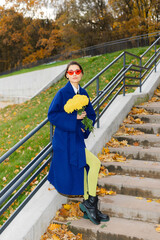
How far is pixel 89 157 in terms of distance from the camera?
9.90ft

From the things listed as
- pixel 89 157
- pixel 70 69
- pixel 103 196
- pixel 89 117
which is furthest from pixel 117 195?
pixel 70 69

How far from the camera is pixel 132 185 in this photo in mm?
3436

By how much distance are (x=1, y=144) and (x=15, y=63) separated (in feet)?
114

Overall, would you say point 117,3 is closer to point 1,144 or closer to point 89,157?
point 1,144

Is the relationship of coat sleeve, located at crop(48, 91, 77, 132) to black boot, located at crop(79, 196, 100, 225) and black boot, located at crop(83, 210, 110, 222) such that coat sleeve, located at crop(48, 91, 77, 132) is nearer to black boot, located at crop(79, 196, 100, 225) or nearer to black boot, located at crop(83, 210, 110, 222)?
black boot, located at crop(79, 196, 100, 225)

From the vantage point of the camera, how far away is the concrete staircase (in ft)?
9.47

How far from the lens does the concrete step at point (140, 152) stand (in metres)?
4.05

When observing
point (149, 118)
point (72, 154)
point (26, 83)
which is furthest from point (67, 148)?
point (26, 83)

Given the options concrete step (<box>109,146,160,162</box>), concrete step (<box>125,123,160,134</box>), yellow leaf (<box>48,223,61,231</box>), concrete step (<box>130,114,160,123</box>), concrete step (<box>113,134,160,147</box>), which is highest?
concrete step (<box>130,114,160,123</box>)

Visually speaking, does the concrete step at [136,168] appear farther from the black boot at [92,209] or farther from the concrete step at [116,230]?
the black boot at [92,209]

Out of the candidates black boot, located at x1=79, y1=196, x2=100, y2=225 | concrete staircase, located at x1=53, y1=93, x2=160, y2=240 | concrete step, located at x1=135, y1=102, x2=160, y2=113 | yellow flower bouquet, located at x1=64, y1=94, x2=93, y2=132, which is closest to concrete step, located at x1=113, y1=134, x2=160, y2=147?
concrete staircase, located at x1=53, y1=93, x2=160, y2=240

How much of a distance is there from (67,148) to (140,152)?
1672 millimetres

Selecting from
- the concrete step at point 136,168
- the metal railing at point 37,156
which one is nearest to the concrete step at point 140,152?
the concrete step at point 136,168

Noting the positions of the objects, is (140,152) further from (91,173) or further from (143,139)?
(91,173)
